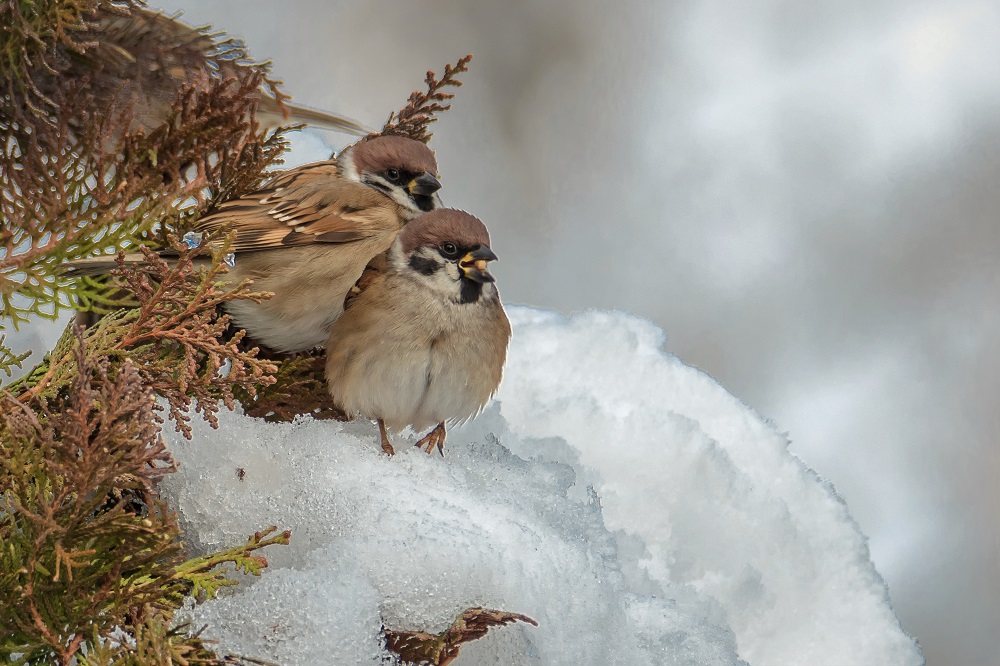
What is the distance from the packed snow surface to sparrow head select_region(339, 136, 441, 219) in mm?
222

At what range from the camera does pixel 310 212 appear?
94 cm

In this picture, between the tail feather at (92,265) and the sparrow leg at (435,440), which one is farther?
the sparrow leg at (435,440)

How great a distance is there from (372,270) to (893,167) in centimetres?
126

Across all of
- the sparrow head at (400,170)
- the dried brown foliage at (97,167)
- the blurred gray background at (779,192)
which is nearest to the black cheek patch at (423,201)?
the sparrow head at (400,170)

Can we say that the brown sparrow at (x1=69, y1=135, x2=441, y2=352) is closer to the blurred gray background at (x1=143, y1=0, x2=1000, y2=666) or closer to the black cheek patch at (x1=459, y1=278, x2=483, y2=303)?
the black cheek patch at (x1=459, y1=278, x2=483, y2=303)

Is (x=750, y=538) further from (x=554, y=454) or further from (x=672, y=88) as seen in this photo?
(x=672, y=88)

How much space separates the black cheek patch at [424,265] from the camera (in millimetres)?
912

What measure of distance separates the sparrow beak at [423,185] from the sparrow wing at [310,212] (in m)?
0.03

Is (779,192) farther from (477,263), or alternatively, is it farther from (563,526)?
(563,526)

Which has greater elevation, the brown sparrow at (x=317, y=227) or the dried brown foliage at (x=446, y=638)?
the brown sparrow at (x=317, y=227)

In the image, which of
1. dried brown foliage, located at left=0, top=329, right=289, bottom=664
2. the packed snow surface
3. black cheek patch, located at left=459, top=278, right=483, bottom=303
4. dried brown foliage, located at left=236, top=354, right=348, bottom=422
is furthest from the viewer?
black cheek patch, located at left=459, top=278, right=483, bottom=303

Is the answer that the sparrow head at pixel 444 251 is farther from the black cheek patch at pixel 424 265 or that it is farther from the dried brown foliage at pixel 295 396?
the dried brown foliage at pixel 295 396

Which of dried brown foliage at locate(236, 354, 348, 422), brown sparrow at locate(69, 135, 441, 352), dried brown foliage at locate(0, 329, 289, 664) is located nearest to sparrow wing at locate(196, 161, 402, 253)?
brown sparrow at locate(69, 135, 441, 352)

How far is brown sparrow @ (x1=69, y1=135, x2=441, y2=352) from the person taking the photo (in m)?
0.85
